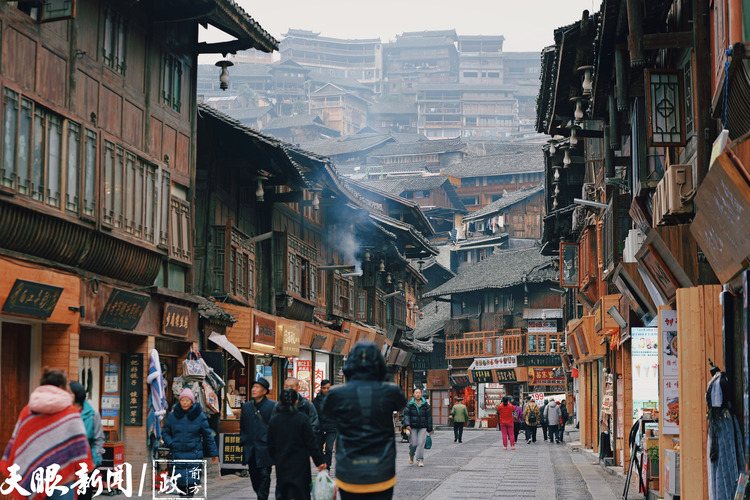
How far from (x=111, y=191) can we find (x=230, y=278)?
297 inches

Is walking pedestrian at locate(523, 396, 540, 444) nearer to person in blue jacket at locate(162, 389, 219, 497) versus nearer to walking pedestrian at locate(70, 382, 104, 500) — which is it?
person in blue jacket at locate(162, 389, 219, 497)

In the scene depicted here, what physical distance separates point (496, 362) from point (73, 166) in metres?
53.2

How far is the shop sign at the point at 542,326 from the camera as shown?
217 ft

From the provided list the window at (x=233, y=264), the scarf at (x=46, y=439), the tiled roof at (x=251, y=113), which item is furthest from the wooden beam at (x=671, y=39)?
the tiled roof at (x=251, y=113)

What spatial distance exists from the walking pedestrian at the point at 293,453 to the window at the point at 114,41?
8.49 meters

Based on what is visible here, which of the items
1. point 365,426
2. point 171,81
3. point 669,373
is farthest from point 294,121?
point 365,426

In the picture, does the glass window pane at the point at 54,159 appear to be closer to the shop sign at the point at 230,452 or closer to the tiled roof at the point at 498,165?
the shop sign at the point at 230,452

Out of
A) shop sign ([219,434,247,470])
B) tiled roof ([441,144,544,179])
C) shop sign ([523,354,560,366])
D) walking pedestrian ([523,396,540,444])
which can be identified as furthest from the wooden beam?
tiled roof ([441,144,544,179])

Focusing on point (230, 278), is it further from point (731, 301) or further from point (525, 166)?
point (525, 166)

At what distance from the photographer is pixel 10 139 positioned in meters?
14.4

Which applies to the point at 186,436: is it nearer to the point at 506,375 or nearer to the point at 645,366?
the point at 645,366

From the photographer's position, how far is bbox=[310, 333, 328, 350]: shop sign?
33406 millimetres

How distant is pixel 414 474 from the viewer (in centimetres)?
2250

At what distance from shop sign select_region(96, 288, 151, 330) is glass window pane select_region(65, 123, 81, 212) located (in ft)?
6.71
